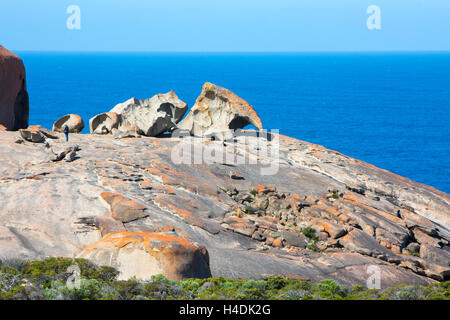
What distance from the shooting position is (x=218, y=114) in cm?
3897

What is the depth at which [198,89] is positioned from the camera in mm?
173125

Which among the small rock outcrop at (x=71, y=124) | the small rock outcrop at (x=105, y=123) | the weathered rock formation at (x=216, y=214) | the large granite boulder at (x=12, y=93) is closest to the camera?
the weathered rock formation at (x=216, y=214)

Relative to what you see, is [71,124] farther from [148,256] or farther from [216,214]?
[148,256]

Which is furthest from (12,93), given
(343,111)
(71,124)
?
(343,111)

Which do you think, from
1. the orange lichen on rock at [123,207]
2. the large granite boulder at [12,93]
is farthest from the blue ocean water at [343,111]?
the orange lichen on rock at [123,207]

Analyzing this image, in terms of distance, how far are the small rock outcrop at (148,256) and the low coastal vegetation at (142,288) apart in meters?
0.47

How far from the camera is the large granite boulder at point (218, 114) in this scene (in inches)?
1510

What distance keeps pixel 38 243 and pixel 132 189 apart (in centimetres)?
Result: 579

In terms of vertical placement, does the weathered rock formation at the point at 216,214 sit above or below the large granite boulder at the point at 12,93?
below

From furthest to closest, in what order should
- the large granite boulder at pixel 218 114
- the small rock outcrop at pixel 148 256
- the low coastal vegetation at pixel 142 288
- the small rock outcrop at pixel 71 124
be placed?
the small rock outcrop at pixel 71 124 < the large granite boulder at pixel 218 114 < the small rock outcrop at pixel 148 256 < the low coastal vegetation at pixel 142 288

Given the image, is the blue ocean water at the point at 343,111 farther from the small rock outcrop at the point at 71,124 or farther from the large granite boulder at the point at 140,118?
the small rock outcrop at the point at 71,124

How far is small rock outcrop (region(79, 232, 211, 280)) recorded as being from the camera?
62.3 feet

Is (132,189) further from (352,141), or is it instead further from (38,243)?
(352,141)

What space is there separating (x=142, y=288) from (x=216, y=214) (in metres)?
9.52
